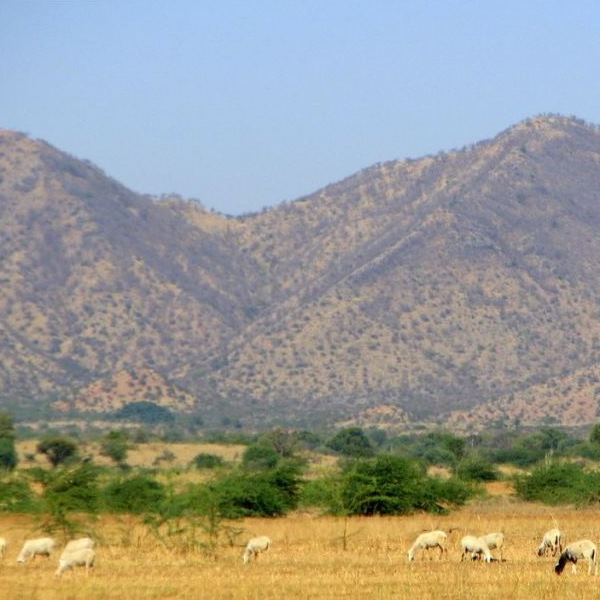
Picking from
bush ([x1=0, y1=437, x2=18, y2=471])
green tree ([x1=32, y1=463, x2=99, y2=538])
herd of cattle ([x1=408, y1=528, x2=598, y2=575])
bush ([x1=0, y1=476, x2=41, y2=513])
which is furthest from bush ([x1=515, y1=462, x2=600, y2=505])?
bush ([x1=0, y1=437, x2=18, y2=471])

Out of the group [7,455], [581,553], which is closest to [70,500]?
[581,553]

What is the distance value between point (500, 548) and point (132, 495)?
13.2 metres

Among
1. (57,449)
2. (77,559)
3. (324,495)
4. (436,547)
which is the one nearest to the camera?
(77,559)

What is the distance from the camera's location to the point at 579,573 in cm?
2345

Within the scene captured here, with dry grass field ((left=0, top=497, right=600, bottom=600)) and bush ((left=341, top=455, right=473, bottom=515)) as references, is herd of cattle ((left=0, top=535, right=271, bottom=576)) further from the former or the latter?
bush ((left=341, top=455, right=473, bottom=515))

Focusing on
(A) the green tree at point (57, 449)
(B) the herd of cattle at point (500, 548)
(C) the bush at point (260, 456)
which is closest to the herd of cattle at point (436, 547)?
(B) the herd of cattle at point (500, 548)

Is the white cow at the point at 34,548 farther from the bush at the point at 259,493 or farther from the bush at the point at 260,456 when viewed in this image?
the bush at the point at 260,456

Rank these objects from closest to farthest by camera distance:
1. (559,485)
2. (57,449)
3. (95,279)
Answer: (559,485), (57,449), (95,279)

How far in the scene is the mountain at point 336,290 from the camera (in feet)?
408

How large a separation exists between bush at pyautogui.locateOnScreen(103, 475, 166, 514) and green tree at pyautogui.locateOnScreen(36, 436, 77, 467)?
30.3 m

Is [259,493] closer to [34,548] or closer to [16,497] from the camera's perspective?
[16,497]

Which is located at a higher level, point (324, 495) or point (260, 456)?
point (324, 495)

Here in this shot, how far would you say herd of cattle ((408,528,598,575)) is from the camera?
23.7m

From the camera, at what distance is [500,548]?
27.5 metres
